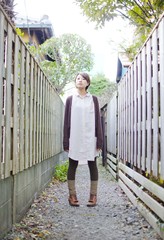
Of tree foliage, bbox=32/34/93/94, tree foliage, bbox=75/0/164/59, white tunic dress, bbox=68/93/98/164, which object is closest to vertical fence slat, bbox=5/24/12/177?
white tunic dress, bbox=68/93/98/164

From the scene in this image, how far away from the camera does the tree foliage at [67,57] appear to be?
69.6 feet

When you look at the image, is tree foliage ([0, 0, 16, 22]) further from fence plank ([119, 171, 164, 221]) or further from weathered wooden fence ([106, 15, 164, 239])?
fence plank ([119, 171, 164, 221])

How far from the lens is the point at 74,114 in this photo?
4.78 meters

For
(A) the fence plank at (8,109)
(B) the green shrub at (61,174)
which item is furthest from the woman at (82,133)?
(B) the green shrub at (61,174)

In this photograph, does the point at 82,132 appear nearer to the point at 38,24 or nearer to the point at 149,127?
the point at 149,127

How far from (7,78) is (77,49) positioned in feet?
63.1

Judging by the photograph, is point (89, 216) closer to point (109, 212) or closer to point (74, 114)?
point (109, 212)

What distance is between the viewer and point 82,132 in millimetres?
4742

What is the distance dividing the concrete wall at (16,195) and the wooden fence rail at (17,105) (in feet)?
0.31

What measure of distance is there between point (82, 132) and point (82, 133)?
0.04 feet

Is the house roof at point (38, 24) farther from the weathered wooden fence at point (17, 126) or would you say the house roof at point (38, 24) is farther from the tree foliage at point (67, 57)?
the weathered wooden fence at point (17, 126)

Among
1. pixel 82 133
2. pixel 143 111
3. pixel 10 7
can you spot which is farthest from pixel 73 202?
pixel 10 7

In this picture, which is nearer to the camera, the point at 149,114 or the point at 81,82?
the point at 149,114

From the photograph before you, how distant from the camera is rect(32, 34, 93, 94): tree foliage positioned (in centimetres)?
2122
